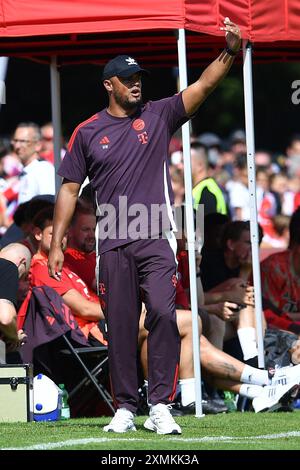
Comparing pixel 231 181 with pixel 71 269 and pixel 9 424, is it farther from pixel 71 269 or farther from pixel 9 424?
pixel 9 424

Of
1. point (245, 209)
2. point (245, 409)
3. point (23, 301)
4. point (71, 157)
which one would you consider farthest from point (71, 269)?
point (245, 209)

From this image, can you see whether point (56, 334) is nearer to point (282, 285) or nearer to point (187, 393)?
point (187, 393)

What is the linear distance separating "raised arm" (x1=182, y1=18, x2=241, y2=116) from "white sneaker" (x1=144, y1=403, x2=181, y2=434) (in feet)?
5.99

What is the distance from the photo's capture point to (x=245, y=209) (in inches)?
853

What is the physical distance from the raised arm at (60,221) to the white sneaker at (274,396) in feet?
7.89

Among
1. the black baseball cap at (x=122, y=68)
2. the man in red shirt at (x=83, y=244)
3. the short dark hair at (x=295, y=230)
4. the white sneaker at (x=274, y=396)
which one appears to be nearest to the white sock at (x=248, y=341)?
the white sneaker at (x=274, y=396)

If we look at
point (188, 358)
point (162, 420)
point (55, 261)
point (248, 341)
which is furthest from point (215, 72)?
point (248, 341)

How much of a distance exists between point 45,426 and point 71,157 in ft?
5.93

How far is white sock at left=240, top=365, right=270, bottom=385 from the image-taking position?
10062 mm

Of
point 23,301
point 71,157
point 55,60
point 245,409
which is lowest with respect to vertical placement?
point 245,409

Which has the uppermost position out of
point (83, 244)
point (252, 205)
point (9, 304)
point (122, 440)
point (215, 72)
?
point (215, 72)

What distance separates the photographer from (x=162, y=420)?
7.77 meters

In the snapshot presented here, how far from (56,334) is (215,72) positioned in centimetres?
255

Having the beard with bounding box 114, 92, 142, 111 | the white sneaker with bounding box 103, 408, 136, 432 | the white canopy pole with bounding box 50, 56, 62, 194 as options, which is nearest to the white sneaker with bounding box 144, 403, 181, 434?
the white sneaker with bounding box 103, 408, 136, 432
